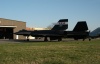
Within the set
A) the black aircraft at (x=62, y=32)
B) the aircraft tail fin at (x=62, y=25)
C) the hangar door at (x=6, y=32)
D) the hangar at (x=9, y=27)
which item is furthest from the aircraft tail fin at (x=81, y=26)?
the hangar door at (x=6, y=32)

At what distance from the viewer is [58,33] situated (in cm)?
5538

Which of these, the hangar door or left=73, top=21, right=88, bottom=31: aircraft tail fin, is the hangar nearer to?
the hangar door

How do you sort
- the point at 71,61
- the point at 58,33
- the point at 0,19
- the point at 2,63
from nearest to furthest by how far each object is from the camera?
the point at 2,63 → the point at 71,61 → the point at 58,33 → the point at 0,19

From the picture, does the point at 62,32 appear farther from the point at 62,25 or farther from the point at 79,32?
the point at 62,25

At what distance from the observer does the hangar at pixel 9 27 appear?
7747cm

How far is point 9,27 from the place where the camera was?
259ft

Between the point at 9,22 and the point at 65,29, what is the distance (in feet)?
89.2

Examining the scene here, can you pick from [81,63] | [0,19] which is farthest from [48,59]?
[0,19]

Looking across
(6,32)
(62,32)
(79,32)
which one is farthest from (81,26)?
(6,32)

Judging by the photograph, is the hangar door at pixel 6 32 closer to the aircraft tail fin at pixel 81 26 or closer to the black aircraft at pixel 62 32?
the black aircraft at pixel 62 32

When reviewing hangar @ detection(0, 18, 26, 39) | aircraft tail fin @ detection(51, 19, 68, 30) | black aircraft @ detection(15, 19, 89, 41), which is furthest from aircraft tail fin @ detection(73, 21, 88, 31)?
hangar @ detection(0, 18, 26, 39)

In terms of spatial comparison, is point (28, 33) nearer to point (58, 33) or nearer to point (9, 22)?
point (58, 33)

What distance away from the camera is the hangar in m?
77.5

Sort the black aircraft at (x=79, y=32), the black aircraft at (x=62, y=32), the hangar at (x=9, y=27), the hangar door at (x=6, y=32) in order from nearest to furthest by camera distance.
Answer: the black aircraft at (x=62, y=32)
the black aircraft at (x=79, y=32)
the hangar at (x=9, y=27)
the hangar door at (x=6, y=32)
